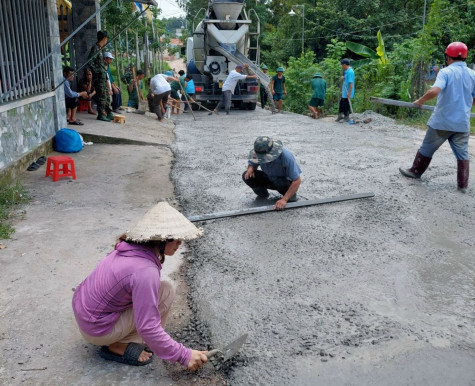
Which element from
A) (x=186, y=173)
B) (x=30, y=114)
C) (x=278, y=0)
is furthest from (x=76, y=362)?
(x=278, y=0)

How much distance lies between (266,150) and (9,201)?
114 inches

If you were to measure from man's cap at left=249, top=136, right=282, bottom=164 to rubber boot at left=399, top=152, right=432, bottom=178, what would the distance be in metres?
2.54

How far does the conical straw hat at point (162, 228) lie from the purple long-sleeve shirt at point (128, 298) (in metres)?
0.09

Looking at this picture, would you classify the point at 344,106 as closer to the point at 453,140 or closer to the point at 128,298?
the point at 453,140

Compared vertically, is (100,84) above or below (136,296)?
above

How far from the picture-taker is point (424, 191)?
625 cm

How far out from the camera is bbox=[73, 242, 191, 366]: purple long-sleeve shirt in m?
2.40

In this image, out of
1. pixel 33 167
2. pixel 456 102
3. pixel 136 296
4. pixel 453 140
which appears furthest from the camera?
pixel 33 167

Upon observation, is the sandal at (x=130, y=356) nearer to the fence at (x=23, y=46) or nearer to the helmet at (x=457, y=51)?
the fence at (x=23, y=46)

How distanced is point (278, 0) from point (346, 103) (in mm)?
24975

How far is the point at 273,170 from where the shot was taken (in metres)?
5.43

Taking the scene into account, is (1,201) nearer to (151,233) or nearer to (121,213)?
(121,213)

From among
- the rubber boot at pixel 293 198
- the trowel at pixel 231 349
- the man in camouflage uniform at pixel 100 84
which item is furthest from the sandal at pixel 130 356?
the man in camouflage uniform at pixel 100 84

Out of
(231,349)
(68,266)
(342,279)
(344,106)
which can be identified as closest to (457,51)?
(342,279)
